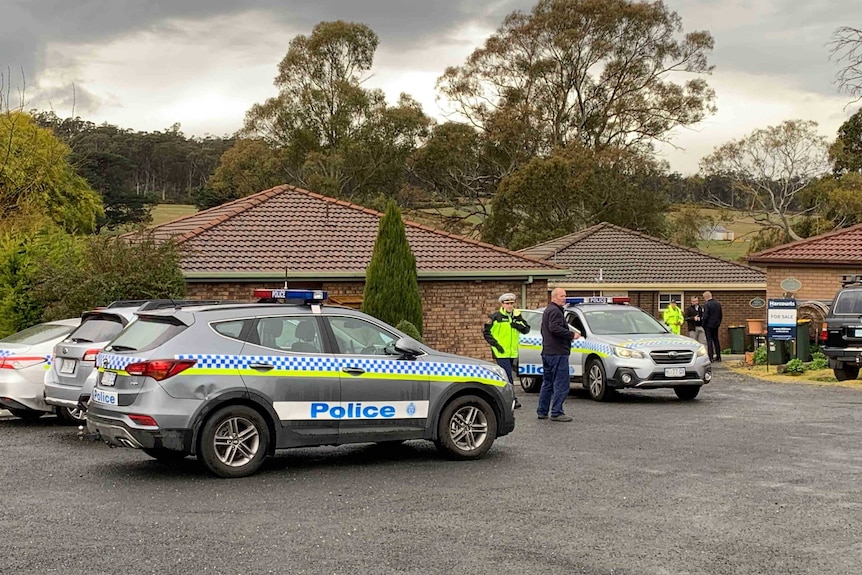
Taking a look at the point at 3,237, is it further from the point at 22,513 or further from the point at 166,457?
the point at 22,513

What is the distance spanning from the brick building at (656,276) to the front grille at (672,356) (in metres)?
22.6

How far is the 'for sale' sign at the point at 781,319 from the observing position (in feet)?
77.3

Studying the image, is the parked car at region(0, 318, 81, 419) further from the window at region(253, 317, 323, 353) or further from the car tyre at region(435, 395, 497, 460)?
the car tyre at region(435, 395, 497, 460)

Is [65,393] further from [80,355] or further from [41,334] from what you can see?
[41,334]

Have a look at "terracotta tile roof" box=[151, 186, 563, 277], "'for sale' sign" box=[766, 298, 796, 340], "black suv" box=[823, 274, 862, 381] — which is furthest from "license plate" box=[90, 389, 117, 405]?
"'for sale' sign" box=[766, 298, 796, 340]

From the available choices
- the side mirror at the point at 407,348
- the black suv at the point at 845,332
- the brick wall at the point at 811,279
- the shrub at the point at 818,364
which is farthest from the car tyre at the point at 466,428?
the brick wall at the point at 811,279

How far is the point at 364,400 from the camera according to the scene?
1027 centimetres

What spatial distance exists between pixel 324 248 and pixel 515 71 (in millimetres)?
34976

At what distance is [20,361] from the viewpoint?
1341cm

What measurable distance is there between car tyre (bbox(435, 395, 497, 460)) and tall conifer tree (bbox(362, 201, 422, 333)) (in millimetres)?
11701

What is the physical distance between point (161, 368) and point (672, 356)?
9.98m

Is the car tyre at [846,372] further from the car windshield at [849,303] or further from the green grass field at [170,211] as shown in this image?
the green grass field at [170,211]

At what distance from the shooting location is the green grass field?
80.6 meters

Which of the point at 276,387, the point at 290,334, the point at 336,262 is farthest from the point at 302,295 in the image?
the point at 336,262
